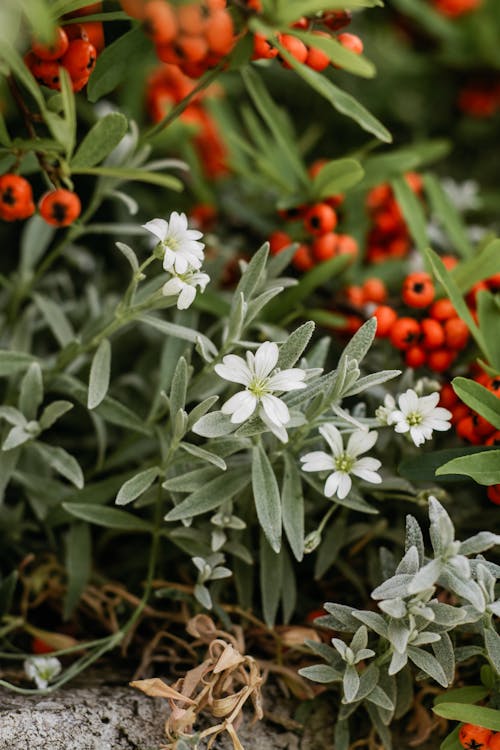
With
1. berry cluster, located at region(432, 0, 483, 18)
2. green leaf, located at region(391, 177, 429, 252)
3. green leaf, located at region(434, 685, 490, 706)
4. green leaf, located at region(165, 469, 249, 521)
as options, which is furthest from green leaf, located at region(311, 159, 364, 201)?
berry cluster, located at region(432, 0, 483, 18)

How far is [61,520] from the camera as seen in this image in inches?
44.6

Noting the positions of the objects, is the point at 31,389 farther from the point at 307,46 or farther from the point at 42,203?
the point at 307,46

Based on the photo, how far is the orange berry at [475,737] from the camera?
2.98 ft

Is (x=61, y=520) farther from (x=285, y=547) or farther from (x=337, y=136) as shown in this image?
(x=337, y=136)

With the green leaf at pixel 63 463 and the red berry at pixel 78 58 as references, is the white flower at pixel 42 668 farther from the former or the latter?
the red berry at pixel 78 58

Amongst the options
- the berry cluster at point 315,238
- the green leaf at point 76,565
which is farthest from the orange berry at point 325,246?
the green leaf at point 76,565

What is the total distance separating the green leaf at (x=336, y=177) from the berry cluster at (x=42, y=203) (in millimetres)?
375

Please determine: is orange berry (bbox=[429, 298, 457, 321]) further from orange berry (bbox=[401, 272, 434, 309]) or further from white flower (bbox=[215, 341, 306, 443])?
white flower (bbox=[215, 341, 306, 443])

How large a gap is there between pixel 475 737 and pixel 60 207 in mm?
792

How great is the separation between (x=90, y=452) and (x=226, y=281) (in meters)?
0.37

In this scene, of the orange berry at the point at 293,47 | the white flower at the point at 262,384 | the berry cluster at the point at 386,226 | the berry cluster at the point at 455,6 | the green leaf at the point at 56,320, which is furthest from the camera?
the berry cluster at the point at 455,6

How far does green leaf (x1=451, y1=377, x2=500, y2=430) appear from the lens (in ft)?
3.11

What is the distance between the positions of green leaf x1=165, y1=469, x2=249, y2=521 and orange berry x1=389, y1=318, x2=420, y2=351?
12.3 inches

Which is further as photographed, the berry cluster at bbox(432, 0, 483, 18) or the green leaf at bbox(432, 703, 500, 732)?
the berry cluster at bbox(432, 0, 483, 18)
